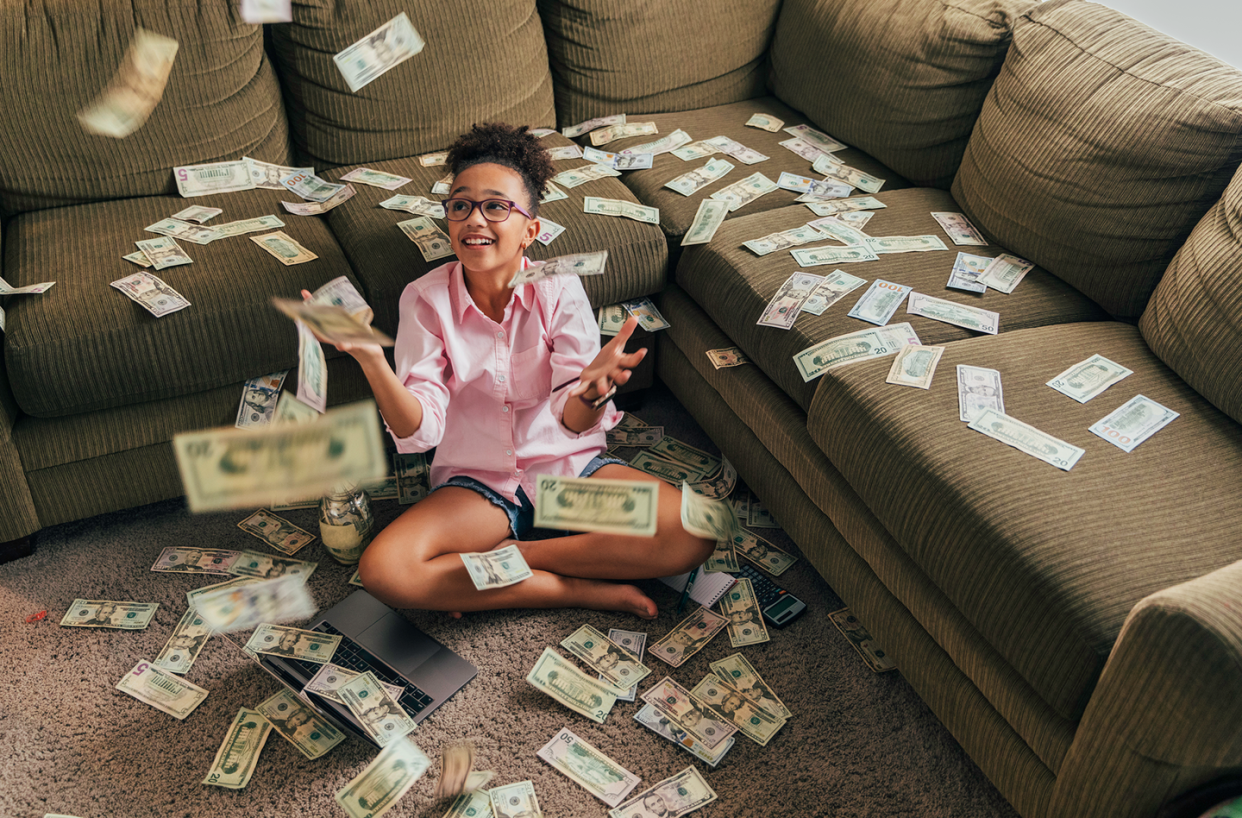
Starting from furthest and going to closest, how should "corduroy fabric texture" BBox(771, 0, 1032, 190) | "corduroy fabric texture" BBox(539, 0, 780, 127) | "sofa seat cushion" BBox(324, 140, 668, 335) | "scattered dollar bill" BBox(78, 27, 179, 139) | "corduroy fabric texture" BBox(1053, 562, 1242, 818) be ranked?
"corduroy fabric texture" BBox(539, 0, 780, 127), "corduroy fabric texture" BBox(771, 0, 1032, 190), "scattered dollar bill" BBox(78, 27, 179, 139), "sofa seat cushion" BBox(324, 140, 668, 335), "corduroy fabric texture" BBox(1053, 562, 1242, 818)

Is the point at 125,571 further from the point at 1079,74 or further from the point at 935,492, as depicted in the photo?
the point at 1079,74

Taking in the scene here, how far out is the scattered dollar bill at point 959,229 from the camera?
7.09 feet

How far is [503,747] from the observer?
5.12ft

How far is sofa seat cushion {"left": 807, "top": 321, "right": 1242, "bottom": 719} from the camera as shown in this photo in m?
1.30

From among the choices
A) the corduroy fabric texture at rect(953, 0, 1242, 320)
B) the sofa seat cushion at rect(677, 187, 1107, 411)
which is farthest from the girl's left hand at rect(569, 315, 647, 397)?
the corduroy fabric texture at rect(953, 0, 1242, 320)

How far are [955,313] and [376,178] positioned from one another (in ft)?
4.99

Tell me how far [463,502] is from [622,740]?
0.57 m

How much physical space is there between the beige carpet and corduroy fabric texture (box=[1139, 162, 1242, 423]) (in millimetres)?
833

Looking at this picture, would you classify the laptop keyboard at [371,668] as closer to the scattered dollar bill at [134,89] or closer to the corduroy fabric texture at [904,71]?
the scattered dollar bill at [134,89]

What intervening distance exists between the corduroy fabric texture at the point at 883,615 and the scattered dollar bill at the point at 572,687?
530 millimetres

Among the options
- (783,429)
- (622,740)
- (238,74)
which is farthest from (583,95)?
(622,740)

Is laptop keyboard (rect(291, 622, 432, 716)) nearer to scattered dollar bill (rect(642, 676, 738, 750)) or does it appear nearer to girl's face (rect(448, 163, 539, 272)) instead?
scattered dollar bill (rect(642, 676, 738, 750))

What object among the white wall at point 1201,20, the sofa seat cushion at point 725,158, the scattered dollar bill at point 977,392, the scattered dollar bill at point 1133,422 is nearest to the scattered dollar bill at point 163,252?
the sofa seat cushion at point 725,158

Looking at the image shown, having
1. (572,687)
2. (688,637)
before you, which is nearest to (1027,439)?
(688,637)
